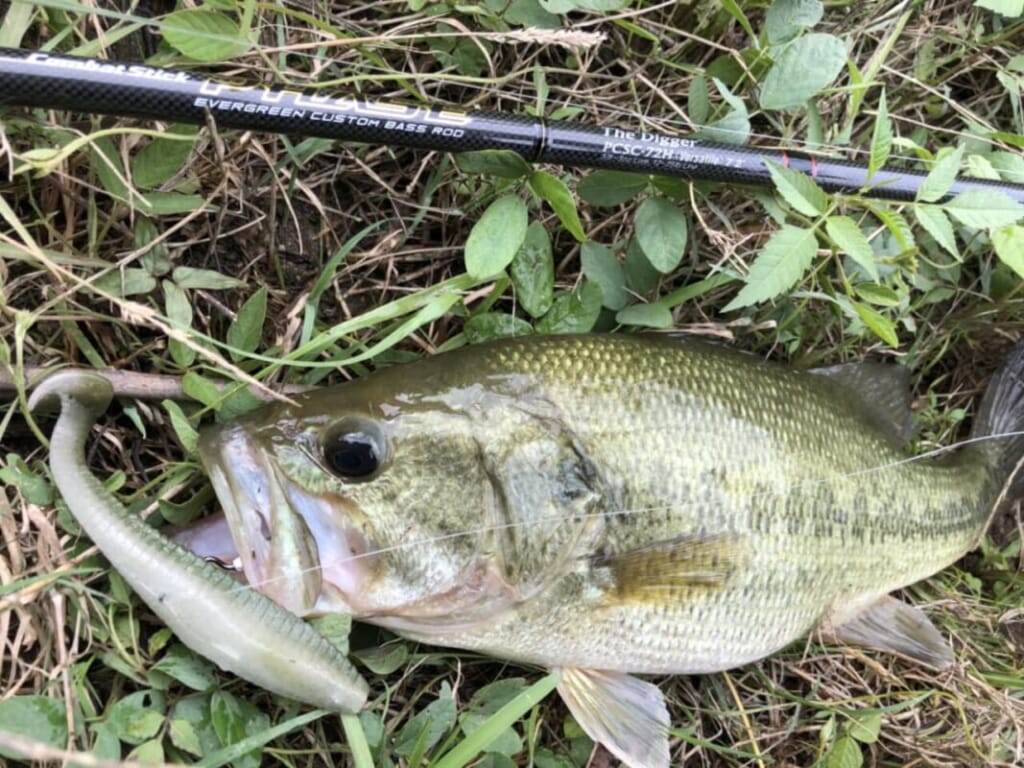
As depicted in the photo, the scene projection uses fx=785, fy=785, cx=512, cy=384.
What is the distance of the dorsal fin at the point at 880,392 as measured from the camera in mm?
2311

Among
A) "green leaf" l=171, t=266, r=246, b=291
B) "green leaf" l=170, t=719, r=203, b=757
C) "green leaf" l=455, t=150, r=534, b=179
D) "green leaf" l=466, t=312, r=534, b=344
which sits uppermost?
"green leaf" l=455, t=150, r=534, b=179

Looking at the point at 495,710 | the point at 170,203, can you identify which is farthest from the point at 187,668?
the point at 170,203

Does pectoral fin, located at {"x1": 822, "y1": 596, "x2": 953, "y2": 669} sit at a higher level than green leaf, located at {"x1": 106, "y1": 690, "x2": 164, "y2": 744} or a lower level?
lower

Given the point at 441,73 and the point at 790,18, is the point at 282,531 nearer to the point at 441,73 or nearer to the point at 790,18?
the point at 441,73

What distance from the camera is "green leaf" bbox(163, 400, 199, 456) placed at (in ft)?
5.85

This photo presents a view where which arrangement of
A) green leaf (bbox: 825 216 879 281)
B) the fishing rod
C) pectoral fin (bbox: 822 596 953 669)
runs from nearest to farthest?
1. the fishing rod
2. green leaf (bbox: 825 216 879 281)
3. pectoral fin (bbox: 822 596 953 669)

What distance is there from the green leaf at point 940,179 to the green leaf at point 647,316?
0.67 metres

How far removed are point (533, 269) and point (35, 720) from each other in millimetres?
1487

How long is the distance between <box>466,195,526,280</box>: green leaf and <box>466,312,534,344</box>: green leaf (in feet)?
0.67

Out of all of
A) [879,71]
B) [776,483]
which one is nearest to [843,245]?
[776,483]

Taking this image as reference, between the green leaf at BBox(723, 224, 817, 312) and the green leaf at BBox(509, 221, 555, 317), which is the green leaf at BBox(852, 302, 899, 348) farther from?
the green leaf at BBox(509, 221, 555, 317)

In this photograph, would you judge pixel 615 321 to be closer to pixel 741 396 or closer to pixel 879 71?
pixel 741 396

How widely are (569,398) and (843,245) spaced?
2.39 ft

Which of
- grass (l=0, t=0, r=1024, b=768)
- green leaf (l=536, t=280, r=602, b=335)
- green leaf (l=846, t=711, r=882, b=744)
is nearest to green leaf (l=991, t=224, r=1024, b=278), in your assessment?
grass (l=0, t=0, r=1024, b=768)
